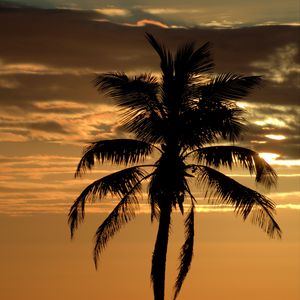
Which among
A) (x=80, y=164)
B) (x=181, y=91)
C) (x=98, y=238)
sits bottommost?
(x=98, y=238)

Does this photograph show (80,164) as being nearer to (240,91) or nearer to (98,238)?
(98,238)

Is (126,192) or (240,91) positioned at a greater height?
(240,91)

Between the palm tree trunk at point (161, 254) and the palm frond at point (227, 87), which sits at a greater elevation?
the palm frond at point (227, 87)

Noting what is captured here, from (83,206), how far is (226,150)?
20.6 ft

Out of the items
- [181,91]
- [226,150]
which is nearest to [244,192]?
[226,150]

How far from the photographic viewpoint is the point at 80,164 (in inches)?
1811

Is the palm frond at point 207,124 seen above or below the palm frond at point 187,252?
above

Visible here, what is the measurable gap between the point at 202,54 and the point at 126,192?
655cm

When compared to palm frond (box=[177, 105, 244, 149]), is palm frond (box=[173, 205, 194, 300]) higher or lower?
lower

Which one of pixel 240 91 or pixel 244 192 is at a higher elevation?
pixel 240 91

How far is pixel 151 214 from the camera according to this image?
45969 mm

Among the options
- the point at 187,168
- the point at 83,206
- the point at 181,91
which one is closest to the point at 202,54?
the point at 181,91

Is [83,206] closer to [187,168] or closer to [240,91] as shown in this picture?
[187,168]

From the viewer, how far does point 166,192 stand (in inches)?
1766
